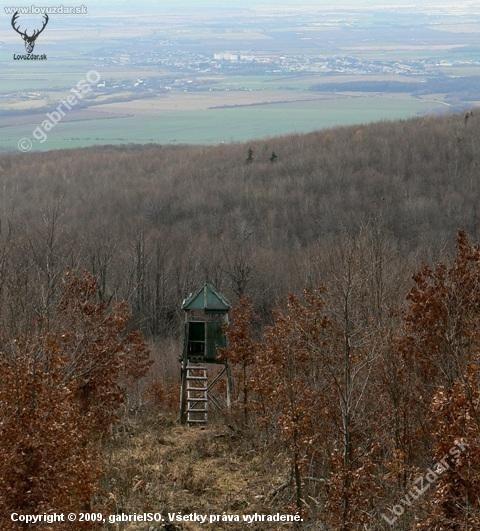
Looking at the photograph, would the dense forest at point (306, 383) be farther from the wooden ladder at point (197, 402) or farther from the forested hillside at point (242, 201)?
the forested hillside at point (242, 201)

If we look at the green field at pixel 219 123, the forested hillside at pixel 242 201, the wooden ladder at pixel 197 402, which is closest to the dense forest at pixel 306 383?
the wooden ladder at pixel 197 402

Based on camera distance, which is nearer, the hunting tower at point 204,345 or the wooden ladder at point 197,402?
the wooden ladder at point 197,402

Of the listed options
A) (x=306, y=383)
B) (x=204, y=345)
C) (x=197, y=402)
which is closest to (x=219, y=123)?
(x=204, y=345)

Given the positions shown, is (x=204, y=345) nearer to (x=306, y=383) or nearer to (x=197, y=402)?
(x=197, y=402)

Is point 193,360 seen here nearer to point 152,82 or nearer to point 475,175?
point 475,175

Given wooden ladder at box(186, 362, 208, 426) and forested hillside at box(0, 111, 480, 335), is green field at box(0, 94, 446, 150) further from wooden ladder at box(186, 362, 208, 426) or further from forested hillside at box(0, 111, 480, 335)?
wooden ladder at box(186, 362, 208, 426)

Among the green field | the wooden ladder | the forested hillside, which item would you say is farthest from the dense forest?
the green field
